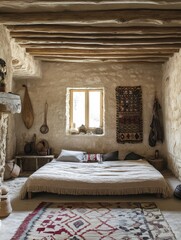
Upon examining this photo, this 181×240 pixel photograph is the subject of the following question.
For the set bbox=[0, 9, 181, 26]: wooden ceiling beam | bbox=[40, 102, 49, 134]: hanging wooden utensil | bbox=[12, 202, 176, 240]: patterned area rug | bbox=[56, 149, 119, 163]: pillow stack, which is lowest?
bbox=[12, 202, 176, 240]: patterned area rug

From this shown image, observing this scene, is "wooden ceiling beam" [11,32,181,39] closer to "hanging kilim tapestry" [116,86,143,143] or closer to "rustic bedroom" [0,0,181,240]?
"rustic bedroom" [0,0,181,240]

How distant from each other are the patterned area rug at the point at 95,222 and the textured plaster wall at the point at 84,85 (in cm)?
245

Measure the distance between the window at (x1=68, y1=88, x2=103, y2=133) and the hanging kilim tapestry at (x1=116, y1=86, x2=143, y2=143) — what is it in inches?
18.3

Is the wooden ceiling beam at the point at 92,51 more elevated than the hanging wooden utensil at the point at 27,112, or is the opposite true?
the wooden ceiling beam at the point at 92,51

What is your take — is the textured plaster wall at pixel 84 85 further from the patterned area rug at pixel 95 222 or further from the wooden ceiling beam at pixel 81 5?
the wooden ceiling beam at pixel 81 5

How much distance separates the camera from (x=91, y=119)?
624cm

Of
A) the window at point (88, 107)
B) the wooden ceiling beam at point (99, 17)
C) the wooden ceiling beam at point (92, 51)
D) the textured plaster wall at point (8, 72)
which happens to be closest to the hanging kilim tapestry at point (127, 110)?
the window at point (88, 107)

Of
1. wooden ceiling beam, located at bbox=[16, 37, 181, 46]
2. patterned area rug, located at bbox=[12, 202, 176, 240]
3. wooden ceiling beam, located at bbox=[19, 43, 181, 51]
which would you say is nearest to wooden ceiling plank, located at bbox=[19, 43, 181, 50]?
wooden ceiling beam, located at bbox=[19, 43, 181, 51]

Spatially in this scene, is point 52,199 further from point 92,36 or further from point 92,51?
point 92,51

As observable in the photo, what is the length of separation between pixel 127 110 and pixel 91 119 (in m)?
0.86

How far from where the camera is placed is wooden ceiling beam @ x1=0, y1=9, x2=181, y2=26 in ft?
10.3

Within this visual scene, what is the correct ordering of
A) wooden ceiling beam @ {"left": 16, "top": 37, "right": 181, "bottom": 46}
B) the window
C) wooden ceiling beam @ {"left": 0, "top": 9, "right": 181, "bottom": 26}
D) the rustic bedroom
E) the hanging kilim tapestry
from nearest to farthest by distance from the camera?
the rustic bedroom
wooden ceiling beam @ {"left": 0, "top": 9, "right": 181, "bottom": 26}
wooden ceiling beam @ {"left": 16, "top": 37, "right": 181, "bottom": 46}
the hanging kilim tapestry
the window

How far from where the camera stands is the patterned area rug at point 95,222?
267cm

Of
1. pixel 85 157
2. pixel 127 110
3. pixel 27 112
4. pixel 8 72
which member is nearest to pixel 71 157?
pixel 85 157
